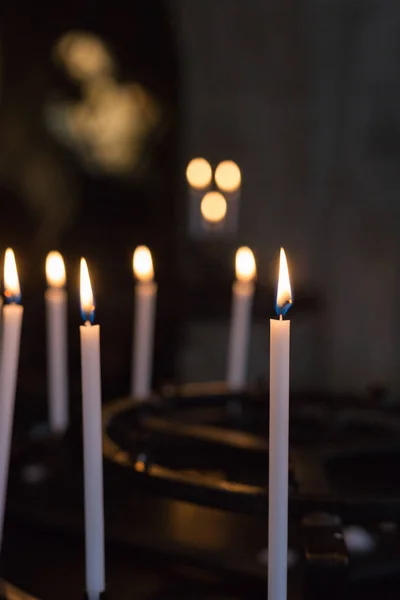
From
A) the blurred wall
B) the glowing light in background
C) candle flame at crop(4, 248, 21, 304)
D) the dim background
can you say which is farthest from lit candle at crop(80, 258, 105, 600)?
the blurred wall

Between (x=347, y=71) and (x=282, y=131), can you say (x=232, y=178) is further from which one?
(x=347, y=71)

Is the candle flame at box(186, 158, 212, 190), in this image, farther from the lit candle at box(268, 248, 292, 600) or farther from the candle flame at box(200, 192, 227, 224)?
the lit candle at box(268, 248, 292, 600)

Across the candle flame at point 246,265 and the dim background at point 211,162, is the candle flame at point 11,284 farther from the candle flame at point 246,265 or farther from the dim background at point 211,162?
the dim background at point 211,162

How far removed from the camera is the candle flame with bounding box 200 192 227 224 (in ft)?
4.82

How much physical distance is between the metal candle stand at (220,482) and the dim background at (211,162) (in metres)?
0.59

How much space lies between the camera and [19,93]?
1356 millimetres

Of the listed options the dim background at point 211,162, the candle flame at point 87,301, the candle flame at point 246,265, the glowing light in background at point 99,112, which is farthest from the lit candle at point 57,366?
the glowing light in background at point 99,112

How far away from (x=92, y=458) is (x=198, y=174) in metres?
1.10

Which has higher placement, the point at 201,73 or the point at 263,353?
the point at 201,73

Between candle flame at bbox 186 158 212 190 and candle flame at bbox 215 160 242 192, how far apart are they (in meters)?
0.02

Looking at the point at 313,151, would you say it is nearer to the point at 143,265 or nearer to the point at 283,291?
the point at 143,265

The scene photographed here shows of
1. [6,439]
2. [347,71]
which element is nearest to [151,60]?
[347,71]

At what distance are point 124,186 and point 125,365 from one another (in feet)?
1.17

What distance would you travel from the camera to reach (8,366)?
0.56m
